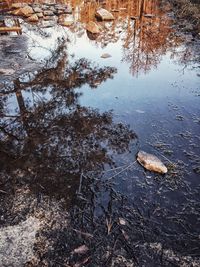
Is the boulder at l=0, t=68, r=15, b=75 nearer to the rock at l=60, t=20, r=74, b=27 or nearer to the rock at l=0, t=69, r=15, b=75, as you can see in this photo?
the rock at l=0, t=69, r=15, b=75

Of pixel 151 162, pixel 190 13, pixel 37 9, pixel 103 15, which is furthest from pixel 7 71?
pixel 190 13

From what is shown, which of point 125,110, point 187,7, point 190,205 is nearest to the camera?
point 190,205

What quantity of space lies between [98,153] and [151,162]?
A: 802 millimetres

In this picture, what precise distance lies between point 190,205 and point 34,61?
527 cm

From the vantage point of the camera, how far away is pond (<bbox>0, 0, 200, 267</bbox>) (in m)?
2.94

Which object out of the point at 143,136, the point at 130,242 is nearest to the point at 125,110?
the point at 143,136

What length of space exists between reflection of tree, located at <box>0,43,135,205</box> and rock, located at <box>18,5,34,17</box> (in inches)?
250

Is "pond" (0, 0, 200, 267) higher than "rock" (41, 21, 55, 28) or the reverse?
the reverse

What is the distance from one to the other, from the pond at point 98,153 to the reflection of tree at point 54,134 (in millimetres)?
18

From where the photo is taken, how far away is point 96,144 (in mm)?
4371

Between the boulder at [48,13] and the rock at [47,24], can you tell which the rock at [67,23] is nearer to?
the rock at [47,24]

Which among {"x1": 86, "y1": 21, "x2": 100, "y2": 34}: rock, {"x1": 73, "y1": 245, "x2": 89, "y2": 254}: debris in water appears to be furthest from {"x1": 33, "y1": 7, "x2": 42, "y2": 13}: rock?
{"x1": 73, "y1": 245, "x2": 89, "y2": 254}: debris in water

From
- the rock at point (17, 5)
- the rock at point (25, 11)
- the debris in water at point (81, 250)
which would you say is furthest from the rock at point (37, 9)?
the debris in water at point (81, 250)

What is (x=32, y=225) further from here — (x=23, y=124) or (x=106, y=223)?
(x=23, y=124)
